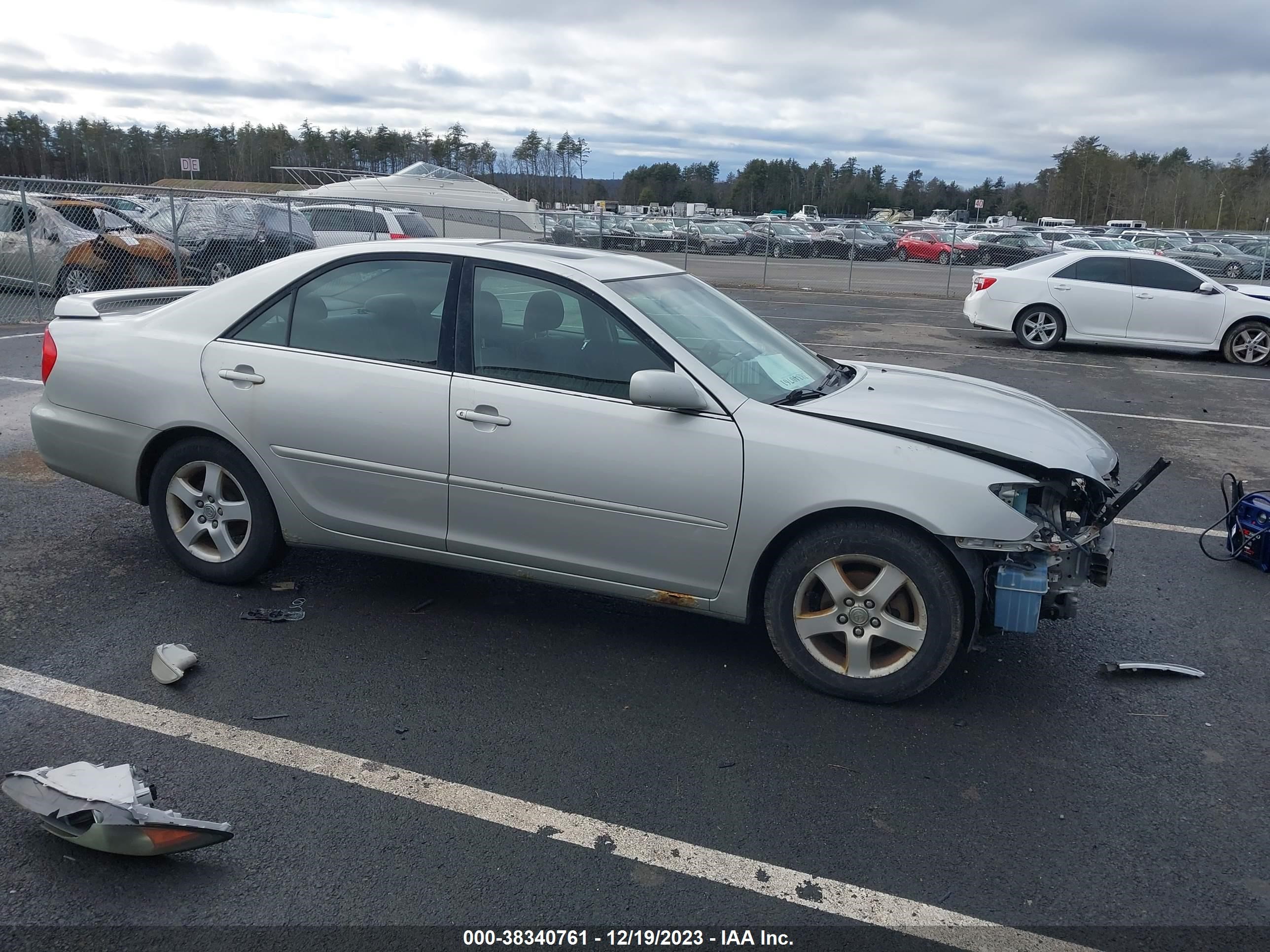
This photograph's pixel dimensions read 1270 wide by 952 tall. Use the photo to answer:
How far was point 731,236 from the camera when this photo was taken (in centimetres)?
4191

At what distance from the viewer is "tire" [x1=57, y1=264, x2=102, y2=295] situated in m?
14.8

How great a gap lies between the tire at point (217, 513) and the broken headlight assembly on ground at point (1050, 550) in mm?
3046

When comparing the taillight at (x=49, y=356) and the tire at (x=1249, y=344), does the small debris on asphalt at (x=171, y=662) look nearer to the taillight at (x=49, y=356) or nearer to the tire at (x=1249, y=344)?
the taillight at (x=49, y=356)

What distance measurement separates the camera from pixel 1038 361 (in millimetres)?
13758

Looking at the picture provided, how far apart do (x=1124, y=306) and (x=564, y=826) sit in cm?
1384

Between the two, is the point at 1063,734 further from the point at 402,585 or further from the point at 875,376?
the point at 402,585

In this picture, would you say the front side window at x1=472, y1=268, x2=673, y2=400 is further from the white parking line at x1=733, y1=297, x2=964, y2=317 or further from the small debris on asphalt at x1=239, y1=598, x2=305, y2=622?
the white parking line at x1=733, y1=297, x2=964, y2=317

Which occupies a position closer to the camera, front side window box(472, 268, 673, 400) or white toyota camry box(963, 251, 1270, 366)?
front side window box(472, 268, 673, 400)

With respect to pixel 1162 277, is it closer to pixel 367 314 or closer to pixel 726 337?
pixel 726 337

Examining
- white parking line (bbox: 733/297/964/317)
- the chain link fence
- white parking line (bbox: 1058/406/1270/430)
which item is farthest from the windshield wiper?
white parking line (bbox: 733/297/964/317)

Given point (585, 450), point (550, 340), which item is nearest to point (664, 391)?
point (585, 450)

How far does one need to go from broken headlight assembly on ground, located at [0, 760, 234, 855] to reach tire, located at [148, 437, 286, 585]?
168 cm

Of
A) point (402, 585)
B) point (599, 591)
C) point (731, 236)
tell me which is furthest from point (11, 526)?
point (731, 236)

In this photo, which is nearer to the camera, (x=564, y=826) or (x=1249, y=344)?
(x=564, y=826)
